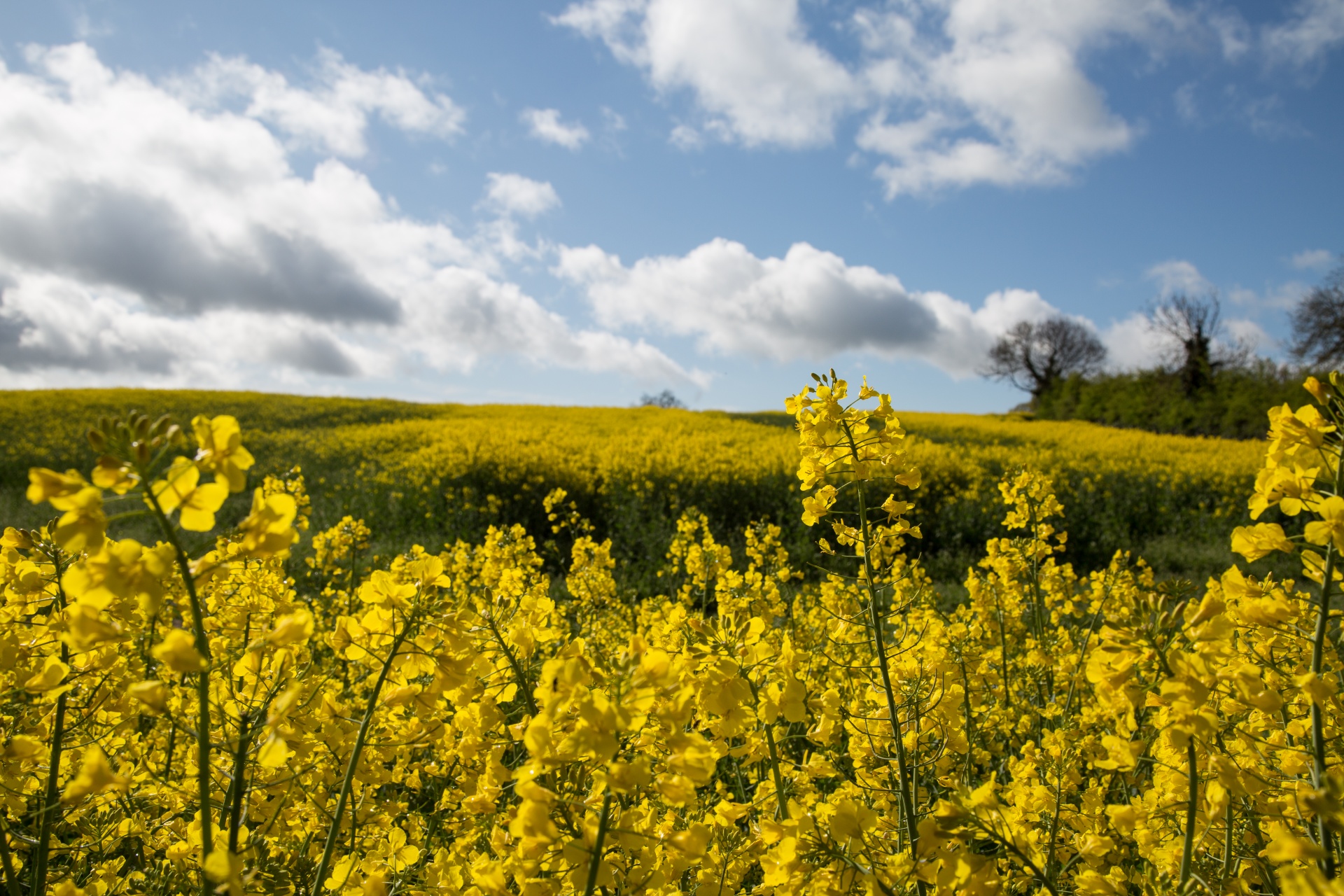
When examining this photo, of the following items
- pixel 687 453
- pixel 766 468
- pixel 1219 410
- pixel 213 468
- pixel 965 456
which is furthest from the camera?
pixel 1219 410

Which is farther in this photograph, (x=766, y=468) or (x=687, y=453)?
(x=687, y=453)

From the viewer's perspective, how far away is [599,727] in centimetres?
93

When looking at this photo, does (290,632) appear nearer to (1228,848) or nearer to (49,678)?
(49,678)

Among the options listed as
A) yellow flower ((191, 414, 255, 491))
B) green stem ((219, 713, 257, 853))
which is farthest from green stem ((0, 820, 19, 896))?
yellow flower ((191, 414, 255, 491))

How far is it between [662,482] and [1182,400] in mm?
28077

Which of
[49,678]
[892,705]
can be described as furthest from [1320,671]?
[49,678]

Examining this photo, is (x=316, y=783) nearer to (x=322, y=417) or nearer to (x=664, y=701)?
(x=664, y=701)

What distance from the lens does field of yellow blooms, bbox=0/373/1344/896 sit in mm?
939

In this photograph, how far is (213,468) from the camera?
3.09 ft

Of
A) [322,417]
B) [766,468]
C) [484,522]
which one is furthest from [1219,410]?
[322,417]

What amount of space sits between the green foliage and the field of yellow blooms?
2741 cm

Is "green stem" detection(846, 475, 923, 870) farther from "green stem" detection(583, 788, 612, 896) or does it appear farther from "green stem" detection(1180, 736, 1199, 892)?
"green stem" detection(583, 788, 612, 896)

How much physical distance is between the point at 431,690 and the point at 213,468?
1.85 feet

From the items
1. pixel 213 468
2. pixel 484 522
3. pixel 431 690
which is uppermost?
pixel 213 468
